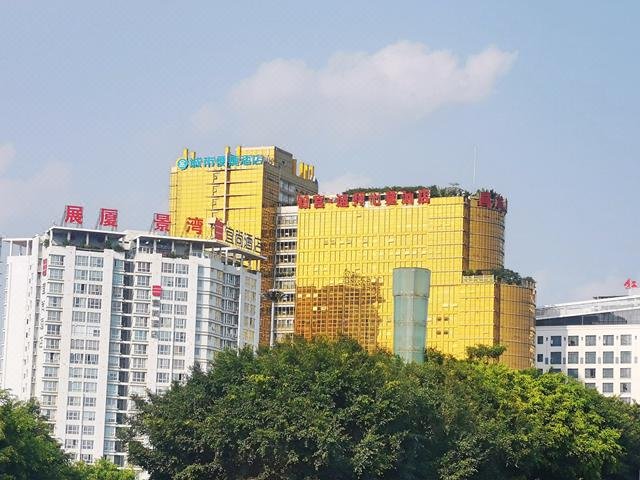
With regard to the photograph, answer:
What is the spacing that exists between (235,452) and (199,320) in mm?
91579

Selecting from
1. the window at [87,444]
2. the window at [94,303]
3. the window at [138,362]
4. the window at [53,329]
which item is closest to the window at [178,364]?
the window at [138,362]

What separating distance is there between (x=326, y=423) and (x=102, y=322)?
93874 mm

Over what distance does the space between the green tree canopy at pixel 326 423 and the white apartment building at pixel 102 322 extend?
250ft

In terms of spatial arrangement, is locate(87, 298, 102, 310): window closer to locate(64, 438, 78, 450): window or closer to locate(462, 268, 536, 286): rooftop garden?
locate(64, 438, 78, 450): window

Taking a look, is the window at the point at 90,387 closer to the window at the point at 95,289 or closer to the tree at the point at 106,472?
the window at the point at 95,289

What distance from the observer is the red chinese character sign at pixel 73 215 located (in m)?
179

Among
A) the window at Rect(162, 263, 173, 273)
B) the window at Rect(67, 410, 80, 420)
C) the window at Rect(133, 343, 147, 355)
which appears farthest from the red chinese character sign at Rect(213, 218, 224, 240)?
the window at Rect(67, 410, 80, 420)

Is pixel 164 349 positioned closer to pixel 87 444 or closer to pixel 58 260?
pixel 87 444

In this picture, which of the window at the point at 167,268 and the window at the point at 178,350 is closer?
the window at the point at 178,350

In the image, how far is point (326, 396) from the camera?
92.2 m

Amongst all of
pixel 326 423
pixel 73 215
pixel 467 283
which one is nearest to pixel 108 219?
pixel 73 215

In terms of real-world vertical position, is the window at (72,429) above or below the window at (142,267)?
below

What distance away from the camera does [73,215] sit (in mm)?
180000

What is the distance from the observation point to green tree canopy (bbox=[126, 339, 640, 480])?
297 feet
